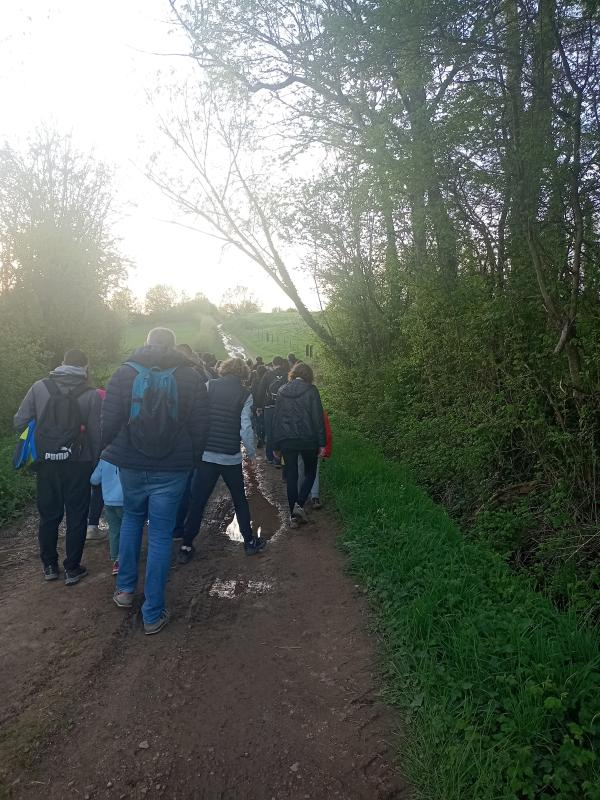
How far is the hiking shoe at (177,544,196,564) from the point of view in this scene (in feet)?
17.3

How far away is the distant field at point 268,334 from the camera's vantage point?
4225 cm

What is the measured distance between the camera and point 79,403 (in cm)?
484

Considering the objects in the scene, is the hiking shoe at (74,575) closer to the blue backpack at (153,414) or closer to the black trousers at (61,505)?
the black trousers at (61,505)

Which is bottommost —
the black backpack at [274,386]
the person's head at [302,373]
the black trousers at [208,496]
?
the black trousers at [208,496]

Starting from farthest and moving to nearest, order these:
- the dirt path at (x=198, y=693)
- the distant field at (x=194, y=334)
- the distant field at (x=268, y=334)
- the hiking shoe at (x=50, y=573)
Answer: the distant field at (x=194, y=334)
the distant field at (x=268, y=334)
the hiking shoe at (x=50, y=573)
the dirt path at (x=198, y=693)

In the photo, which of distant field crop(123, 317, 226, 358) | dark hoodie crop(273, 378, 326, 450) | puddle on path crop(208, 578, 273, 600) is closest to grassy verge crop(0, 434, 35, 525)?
puddle on path crop(208, 578, 273, 600)

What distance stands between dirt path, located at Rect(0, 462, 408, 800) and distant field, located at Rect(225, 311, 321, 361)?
96.4 ft

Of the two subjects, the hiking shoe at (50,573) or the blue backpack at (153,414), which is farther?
the hiking shoe at (50,573)

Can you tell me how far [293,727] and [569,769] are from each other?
1.42 meters

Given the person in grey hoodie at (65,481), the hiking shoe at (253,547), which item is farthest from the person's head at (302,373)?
the person in grey hoodie at (65,481)

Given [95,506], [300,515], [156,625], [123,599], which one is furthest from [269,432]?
[156,625]

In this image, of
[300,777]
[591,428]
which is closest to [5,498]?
[300,777]

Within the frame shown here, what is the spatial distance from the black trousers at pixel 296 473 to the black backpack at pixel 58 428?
2689 mm

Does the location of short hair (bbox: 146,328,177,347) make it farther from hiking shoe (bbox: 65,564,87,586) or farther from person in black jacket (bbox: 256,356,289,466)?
person in black jacket (bbox: 256,356,289,466)
